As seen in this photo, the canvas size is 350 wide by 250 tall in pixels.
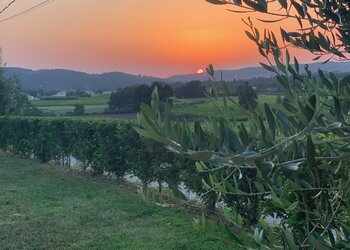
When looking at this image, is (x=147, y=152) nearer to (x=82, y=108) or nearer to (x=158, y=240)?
(x=158, y=240)

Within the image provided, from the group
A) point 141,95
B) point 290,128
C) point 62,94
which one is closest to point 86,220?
point 141,95

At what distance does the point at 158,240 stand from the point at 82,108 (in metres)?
13.3

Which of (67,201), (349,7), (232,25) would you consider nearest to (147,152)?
(67,201)

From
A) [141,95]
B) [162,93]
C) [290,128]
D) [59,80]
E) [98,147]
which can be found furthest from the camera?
[59,80]

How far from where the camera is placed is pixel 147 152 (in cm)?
838

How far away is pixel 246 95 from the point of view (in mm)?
1739

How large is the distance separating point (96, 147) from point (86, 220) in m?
4.14

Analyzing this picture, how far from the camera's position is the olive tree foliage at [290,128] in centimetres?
99

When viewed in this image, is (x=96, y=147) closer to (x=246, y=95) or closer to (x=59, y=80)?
(x=246, y=95)

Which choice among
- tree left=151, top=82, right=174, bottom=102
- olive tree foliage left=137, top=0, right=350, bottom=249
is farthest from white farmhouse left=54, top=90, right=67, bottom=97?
olive tree foliage left=137, top=0, right=350, bottom=249

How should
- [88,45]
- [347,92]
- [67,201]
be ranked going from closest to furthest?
1. [347,92]
2. [67,201]
3. [88,45]

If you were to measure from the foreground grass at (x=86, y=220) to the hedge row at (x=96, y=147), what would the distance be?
551mm

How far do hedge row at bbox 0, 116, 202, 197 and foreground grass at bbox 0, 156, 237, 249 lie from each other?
551mm

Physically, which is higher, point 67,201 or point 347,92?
point 347,92
